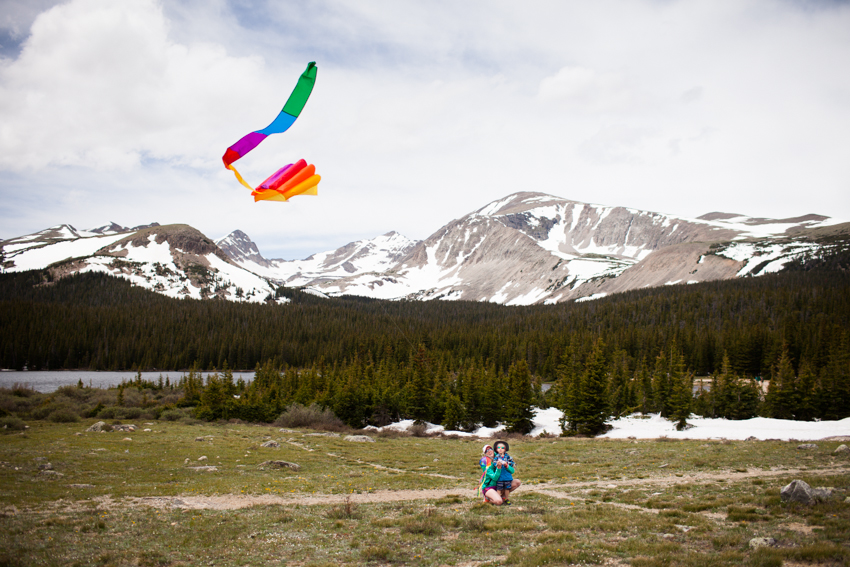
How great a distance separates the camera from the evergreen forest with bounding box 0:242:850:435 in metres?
51.5

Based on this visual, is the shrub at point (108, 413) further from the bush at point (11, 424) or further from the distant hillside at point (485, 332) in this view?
the distant hillside at point (485, 332)

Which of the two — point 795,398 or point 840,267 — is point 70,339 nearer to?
point 795,398

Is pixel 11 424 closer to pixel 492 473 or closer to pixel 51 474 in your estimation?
pixel 51 474

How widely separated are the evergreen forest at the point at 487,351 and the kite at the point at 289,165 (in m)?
43.0

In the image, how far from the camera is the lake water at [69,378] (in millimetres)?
84688

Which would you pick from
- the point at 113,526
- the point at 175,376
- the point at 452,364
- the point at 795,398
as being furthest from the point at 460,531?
the point at 175,376

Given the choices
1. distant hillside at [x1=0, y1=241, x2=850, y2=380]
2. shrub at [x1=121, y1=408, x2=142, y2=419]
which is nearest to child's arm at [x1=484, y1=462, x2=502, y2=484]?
shrub at [x1=121, y1=408, x2=142, y2=419]

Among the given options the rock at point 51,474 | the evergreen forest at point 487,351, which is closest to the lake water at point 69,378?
the evergreen forest at point 487,351

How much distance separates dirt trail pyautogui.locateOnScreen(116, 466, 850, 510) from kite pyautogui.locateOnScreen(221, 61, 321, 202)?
10.3 m

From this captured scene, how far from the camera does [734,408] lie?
166ft

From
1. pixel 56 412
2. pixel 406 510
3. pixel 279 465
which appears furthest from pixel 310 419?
pixel 406 510

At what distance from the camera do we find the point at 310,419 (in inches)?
1970

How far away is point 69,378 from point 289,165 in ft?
387

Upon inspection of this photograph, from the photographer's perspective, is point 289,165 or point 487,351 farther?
point 487,351
